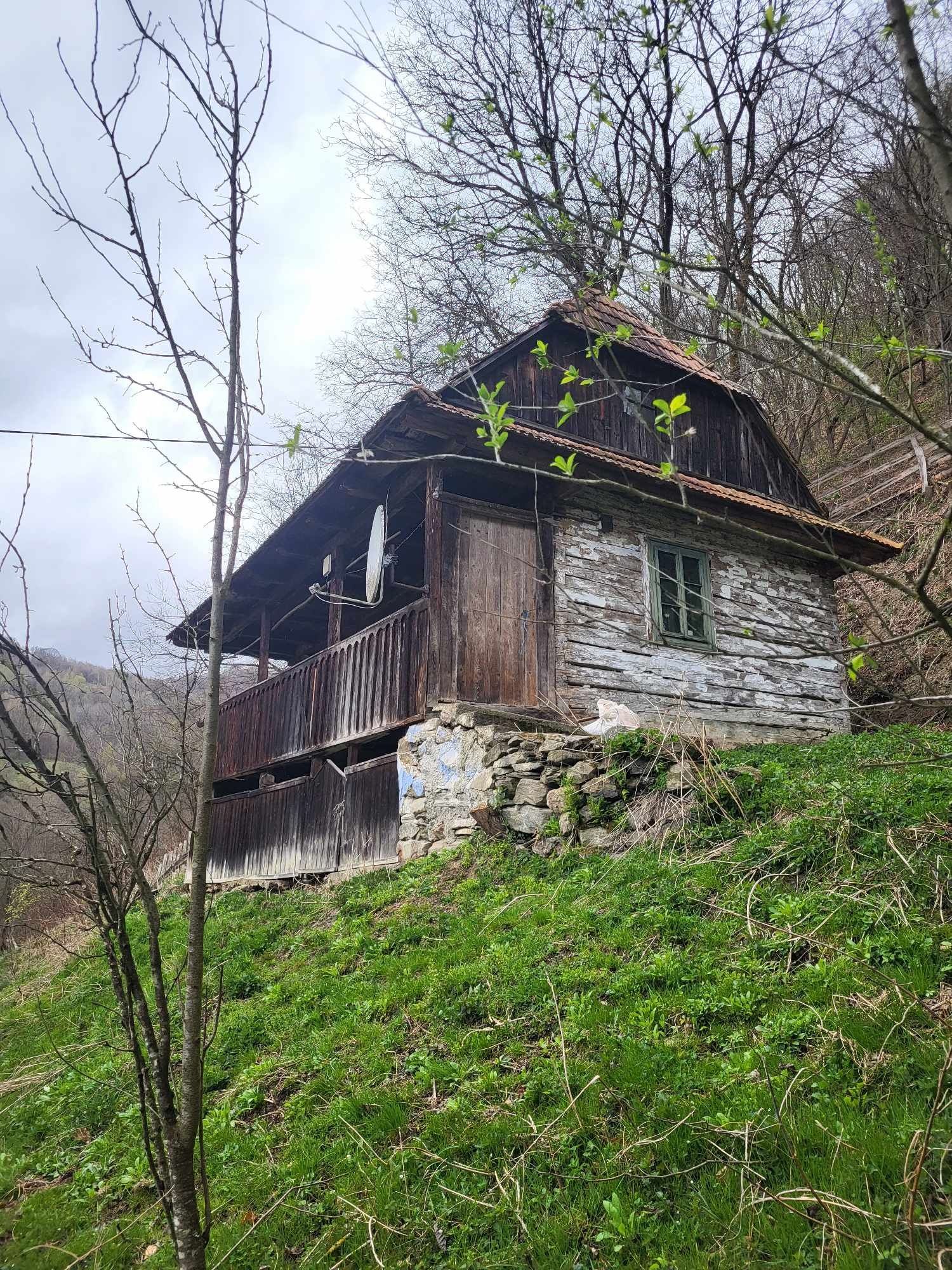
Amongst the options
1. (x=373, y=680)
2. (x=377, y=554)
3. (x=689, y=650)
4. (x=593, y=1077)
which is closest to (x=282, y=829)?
(x=373, y=680)

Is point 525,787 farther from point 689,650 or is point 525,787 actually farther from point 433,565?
point 689,650

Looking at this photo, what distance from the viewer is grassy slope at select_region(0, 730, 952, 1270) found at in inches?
113

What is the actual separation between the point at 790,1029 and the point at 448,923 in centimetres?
311

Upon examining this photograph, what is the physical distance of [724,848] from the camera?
19.0 feet

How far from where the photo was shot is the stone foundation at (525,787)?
6.70m

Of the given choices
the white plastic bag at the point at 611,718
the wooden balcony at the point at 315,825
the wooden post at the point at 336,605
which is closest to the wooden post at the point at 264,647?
the wooden balcony at the point at 315,825

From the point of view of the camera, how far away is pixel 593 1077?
12.1 ft

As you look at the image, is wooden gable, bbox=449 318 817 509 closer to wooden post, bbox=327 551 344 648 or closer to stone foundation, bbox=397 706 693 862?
wooden post, bbox=327 551 344 648

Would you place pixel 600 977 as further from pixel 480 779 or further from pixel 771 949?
pixel 480 779

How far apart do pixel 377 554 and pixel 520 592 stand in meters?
1.66

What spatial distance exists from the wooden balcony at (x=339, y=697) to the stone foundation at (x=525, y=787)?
54cm

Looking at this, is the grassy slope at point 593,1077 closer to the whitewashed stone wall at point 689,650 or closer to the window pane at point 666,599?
the whitewashed stone wall at point 689,650

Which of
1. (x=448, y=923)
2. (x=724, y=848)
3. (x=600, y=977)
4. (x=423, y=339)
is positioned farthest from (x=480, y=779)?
(x=423, y=339)

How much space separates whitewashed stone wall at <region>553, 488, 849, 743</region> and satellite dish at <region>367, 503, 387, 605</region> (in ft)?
6.56
